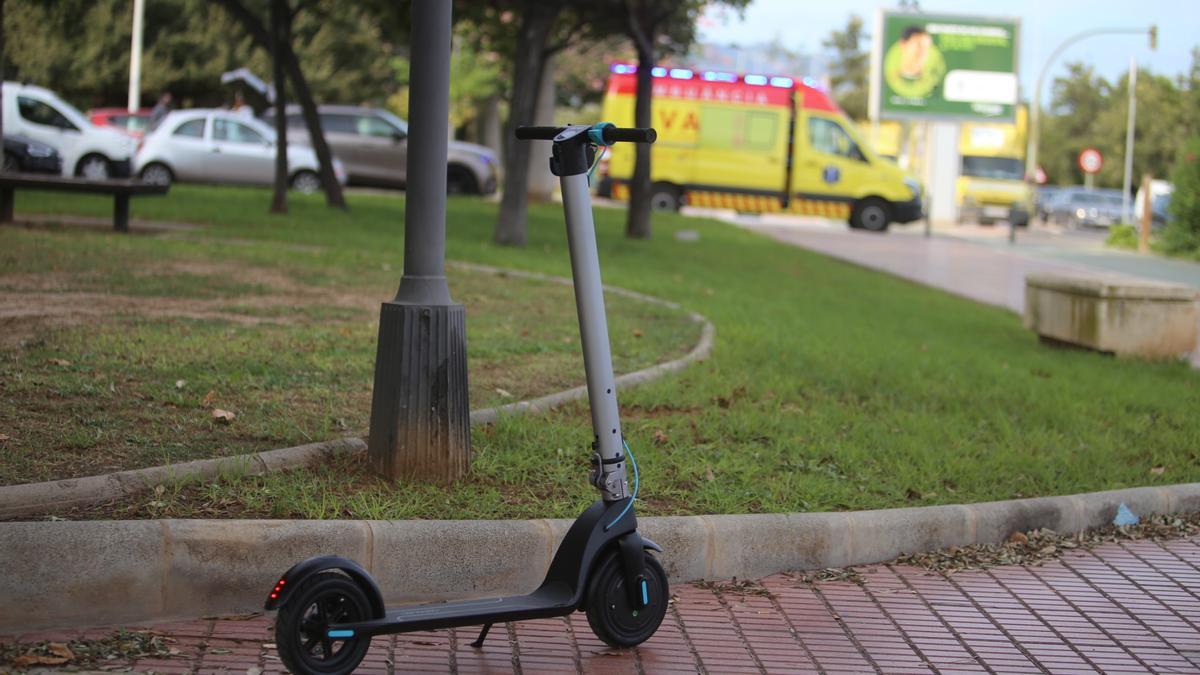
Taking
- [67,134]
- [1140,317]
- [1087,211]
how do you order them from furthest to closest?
[1087,211] → [67,134] → [1140,317]

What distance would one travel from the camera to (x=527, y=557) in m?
4.64

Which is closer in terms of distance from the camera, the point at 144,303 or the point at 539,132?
the point at 539,132

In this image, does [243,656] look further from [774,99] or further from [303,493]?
[774,99]

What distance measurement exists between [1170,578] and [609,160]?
85.7 feet

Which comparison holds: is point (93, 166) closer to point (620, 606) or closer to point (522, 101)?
→ point (522, 101)

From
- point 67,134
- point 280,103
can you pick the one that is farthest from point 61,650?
point 67,134

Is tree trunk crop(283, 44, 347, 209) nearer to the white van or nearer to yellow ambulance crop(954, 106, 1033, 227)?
the white van

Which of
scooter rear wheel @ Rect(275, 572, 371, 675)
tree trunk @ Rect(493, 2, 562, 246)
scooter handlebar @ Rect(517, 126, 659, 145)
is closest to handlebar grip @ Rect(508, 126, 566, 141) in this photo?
scooter handlebar @ Rect(517, 126, 659, 145)

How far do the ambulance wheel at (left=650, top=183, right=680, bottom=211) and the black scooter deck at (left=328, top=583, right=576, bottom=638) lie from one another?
27262 mm

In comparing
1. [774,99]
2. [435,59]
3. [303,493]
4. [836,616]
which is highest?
[774,99]

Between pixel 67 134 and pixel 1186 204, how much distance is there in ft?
74.3

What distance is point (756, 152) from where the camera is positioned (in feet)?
102

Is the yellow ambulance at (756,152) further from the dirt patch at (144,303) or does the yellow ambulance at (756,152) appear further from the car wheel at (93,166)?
the dirt patch at (144,303)

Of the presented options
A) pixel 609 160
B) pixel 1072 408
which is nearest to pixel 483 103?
pixel 609 160
